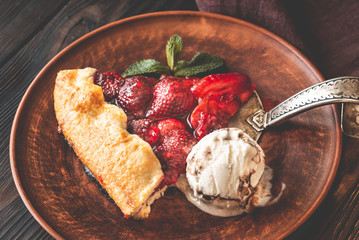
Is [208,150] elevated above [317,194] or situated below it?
above

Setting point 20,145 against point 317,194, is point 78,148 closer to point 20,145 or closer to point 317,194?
point 20,145

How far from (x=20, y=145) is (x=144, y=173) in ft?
2.14

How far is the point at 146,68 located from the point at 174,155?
1.81ft

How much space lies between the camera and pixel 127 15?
7.79 feet

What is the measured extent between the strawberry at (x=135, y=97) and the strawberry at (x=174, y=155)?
25 cm

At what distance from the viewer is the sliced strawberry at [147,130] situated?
1684 mm

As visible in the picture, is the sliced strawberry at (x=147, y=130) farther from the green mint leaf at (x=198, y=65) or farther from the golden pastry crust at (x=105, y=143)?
the green mint leaf at (x=198, y=65)

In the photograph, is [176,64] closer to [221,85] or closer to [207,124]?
[221,85]

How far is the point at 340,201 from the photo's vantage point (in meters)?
1.66

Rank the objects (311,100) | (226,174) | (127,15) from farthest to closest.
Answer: (127,15) < (311,100) < (226,174)

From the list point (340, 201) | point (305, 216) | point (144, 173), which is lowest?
point (340, 201)

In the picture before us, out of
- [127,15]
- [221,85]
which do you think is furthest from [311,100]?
[127,15]

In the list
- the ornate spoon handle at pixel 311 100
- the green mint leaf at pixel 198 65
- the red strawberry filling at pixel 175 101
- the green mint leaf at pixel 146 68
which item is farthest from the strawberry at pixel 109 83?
the ornate spoon handle at pixel 311 100

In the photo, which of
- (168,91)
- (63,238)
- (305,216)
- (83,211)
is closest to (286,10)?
(168,91)
